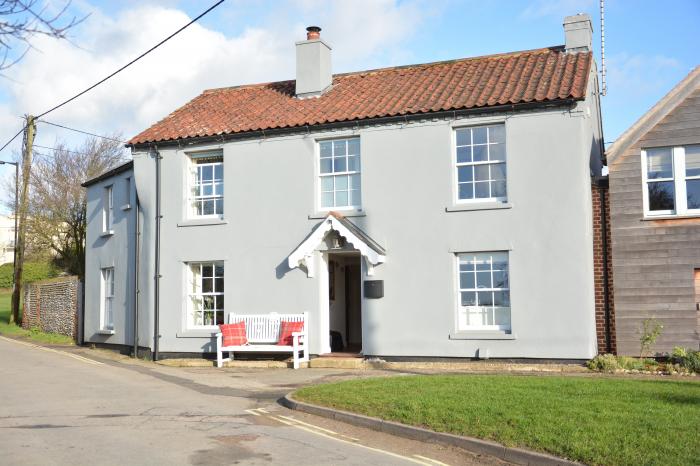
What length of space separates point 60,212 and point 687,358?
107 feet

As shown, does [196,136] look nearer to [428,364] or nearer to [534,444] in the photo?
[428,364]

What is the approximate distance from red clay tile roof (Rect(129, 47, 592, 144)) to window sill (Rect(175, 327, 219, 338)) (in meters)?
5.09

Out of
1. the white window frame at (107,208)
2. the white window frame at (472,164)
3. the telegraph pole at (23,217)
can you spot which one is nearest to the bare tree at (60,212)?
the telegraph pole at (23,217)

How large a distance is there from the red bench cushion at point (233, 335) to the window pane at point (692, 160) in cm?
1108

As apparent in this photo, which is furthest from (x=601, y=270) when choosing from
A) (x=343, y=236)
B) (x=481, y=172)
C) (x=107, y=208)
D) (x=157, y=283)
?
(x=107, y=208)

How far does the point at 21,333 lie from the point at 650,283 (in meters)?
24.1

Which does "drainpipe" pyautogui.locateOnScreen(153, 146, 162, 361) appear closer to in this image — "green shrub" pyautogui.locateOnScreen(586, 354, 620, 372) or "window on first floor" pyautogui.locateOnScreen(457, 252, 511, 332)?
"window on first floor" pyautogui.locateOnScreen(457, 252, 511, 332)

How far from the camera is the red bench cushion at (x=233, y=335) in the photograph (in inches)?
746

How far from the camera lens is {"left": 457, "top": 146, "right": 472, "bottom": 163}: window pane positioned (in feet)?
59.2

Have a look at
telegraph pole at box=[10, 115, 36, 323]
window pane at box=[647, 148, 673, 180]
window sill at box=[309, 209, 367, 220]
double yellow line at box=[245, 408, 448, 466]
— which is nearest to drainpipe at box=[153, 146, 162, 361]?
window sill at box=[309, 209, 367, 220]

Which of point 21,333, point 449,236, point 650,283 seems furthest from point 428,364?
point 21,333

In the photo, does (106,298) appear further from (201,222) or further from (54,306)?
(54,306)

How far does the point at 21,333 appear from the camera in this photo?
3064 cm

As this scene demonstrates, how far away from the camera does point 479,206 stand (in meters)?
17.6
